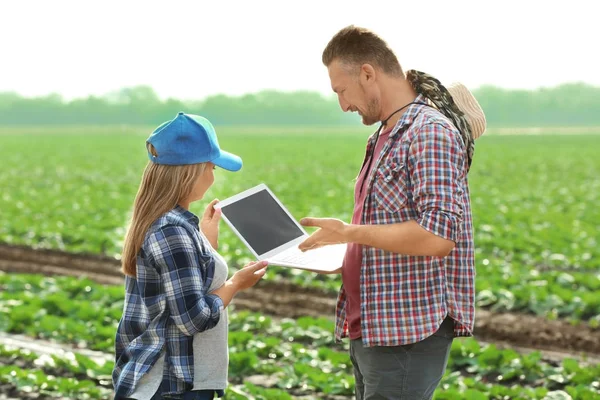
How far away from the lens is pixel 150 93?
14512 centimetres

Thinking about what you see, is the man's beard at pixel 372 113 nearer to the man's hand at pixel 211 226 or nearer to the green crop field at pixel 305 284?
the man's hand at pixel 211 226

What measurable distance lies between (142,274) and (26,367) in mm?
3723

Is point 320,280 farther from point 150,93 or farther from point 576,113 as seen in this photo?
point 150,93

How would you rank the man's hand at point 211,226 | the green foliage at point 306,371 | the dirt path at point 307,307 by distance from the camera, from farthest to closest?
the dirt path at point 307,307 → the green foliage at point 306,371 → the man's hand at point 211,226

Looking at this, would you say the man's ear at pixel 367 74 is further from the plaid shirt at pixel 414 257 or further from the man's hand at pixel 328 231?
the man's hand at pixel 328 231

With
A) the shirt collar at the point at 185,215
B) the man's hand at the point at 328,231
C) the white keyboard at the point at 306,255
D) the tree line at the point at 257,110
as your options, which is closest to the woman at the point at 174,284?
the shirt collar at the point at 185,215

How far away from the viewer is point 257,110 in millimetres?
131125

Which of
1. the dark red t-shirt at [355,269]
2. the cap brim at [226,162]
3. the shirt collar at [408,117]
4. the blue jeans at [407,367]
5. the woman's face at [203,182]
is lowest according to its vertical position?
the blue jeans at [407,367]

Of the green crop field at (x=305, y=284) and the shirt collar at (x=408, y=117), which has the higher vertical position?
the shirt collar at (x=408, y=117)

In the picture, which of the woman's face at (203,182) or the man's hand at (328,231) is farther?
the woman's face at (203,182)

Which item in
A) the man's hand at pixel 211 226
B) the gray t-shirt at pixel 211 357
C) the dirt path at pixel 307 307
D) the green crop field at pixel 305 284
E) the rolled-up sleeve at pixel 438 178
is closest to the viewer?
the rolled-up sleeve at pixel 438 178

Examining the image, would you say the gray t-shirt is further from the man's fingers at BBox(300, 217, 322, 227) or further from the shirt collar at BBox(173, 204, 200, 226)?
the man's fingers at BBox(300, 217, 322, 227)

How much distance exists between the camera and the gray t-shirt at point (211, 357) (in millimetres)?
2676

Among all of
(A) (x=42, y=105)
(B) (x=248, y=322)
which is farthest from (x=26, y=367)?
(A) (x=42, y=105)
